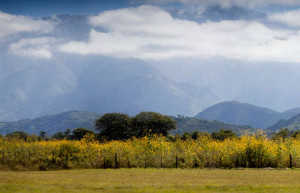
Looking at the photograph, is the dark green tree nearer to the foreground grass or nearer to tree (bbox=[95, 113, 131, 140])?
tree (bbox=[95, 113, 131, 140])

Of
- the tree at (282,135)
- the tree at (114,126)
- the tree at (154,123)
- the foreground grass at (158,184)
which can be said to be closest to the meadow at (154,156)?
the foreground grass at (158,184)

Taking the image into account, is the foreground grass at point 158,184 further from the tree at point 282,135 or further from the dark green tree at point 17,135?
the dark green tree at point 17,135

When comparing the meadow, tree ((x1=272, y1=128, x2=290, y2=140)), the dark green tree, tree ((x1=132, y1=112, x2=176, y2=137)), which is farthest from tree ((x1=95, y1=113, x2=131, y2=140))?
the meadow

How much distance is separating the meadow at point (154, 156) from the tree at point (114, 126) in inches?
1925

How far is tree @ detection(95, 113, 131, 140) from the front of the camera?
87812 mm

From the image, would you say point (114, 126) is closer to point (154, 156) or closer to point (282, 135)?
point (282, 135)

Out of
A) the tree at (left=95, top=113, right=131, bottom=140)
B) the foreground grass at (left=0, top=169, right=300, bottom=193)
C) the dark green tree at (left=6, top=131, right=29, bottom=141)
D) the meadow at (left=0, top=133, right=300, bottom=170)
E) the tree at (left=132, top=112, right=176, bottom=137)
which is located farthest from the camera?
the tree at (left=132, top=112, right=176, bottom=137)

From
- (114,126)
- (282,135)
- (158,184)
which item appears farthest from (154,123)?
(158,184)

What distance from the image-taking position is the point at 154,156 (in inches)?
1465

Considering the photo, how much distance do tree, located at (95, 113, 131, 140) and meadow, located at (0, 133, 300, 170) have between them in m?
48.9

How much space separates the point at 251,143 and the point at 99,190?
20355mm

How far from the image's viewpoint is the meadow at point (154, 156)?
→ 36188mm

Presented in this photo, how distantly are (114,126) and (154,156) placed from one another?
53097mm

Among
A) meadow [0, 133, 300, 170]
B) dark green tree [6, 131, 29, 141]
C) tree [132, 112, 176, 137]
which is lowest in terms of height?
meadow [0, 133, 300, 170]
